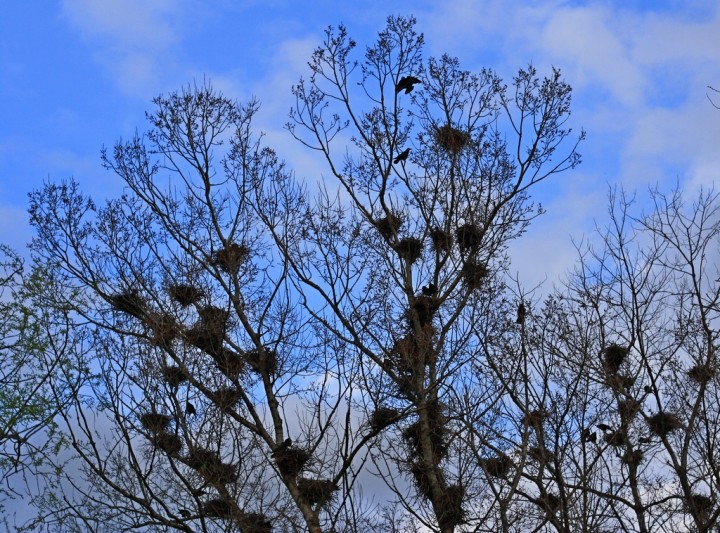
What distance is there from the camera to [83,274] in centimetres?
1263

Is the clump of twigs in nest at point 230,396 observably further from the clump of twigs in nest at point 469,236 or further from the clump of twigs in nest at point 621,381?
the clump of twigs in nest at point 621,381

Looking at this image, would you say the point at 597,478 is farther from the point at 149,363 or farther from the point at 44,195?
the point at 44,195

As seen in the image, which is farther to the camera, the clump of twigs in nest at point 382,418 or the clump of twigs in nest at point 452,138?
the clump of twigs in nest at point 452,138

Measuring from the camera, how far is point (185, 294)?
437 inches

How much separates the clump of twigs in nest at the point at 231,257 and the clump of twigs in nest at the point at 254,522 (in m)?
3.49

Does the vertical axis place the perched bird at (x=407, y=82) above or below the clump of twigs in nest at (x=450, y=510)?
above

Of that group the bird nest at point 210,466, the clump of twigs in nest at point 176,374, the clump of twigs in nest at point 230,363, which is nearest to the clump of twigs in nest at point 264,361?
the clump of twigs in nest at point 230,363

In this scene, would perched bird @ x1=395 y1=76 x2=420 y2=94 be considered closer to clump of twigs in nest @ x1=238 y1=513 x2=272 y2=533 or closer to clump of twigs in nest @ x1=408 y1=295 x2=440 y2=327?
clump of twigs in nest @ x1=408 y1=295 x2=440 y2=327

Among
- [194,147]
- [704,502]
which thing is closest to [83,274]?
[194,147]

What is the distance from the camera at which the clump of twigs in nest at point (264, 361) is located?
37.5 feet

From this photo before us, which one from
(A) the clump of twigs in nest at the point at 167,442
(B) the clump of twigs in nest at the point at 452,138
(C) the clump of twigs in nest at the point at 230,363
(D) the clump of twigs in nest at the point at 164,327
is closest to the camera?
(A) the clump of twigs in nest at the point at 167,442

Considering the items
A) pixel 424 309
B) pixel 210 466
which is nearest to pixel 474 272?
pixel 424 309

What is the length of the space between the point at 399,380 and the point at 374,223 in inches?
101

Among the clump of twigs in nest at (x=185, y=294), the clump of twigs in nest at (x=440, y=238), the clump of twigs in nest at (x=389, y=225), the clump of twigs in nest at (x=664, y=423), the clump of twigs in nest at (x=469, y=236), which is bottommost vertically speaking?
the clump of twigs in nest at (x=664, y=423)
